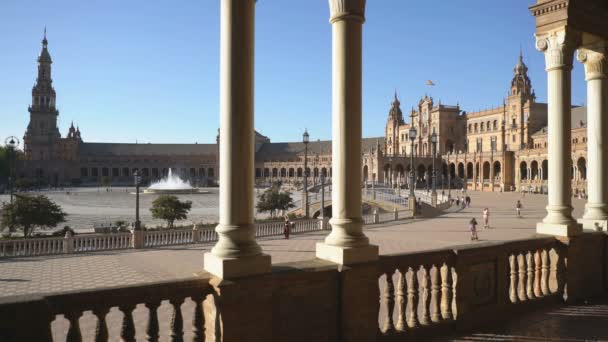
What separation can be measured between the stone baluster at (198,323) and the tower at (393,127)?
116m

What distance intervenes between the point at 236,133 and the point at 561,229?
5.73 meters

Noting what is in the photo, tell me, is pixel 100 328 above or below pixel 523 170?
below

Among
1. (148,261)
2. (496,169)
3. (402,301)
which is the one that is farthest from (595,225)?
(496,169)

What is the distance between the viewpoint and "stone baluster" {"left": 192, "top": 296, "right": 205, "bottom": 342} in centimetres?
429

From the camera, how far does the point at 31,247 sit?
18.1 metres

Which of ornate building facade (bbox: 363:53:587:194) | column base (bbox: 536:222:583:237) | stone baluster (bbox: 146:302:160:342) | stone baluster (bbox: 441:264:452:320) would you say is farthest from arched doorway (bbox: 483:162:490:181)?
stone baluster (bbox: 146:302:160:342)

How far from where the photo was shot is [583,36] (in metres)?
8.41

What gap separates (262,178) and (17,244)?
108 m

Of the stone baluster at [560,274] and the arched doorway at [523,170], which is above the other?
the arched doorway at [523,170]

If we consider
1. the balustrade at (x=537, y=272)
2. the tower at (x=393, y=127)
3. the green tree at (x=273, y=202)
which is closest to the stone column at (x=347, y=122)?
the balustrade at (x=537, y=272)

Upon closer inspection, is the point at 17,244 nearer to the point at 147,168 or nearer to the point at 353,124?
the point at 353,124

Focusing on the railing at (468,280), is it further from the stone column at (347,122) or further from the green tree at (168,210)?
the green tree at (168,210)

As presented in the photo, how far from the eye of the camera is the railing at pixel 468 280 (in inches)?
216

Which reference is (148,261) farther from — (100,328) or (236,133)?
(100,328)
